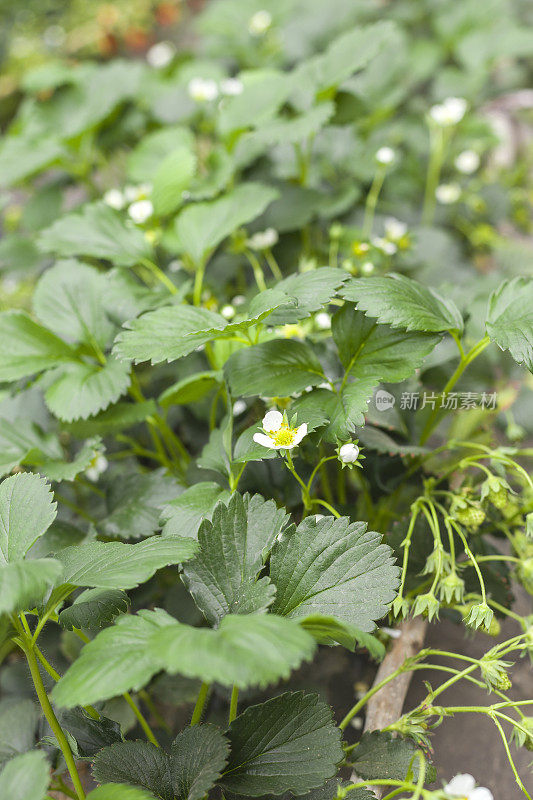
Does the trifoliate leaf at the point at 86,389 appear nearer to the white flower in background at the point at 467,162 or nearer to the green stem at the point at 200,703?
the green stem at the point at 200,703

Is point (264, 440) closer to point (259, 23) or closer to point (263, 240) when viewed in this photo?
point (263, 240)

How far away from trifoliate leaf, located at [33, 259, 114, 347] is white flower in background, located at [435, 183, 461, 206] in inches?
38.2

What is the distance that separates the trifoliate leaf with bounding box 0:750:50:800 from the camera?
1.94 feet

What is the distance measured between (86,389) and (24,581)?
421 mm

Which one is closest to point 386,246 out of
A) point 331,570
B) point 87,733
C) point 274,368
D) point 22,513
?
point 274,368

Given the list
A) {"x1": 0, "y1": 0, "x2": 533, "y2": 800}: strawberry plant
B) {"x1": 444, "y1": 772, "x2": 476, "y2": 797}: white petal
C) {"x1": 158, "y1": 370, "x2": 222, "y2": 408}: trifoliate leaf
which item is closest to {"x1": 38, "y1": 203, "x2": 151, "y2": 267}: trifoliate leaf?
{"x1": 0, "y1": 0, "x2": 533, "y2": 800}: strawberry plant

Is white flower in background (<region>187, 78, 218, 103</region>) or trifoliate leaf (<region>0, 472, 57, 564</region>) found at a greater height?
white flower in background (<region>187, 78, 218, 103</region>)

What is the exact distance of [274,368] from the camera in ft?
2.93

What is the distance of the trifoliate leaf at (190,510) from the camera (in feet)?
2.65

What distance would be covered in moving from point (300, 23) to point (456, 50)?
0.46 metres

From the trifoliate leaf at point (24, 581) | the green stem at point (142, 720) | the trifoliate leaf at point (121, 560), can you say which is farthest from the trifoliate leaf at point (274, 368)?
the green stem at point (142, 720)

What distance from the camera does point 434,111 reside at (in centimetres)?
153

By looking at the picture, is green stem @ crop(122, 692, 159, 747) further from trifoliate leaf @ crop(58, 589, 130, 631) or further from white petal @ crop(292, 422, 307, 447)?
white petal @ crop(292, 422, 307, 447)

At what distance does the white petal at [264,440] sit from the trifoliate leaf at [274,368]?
0.08 metres
